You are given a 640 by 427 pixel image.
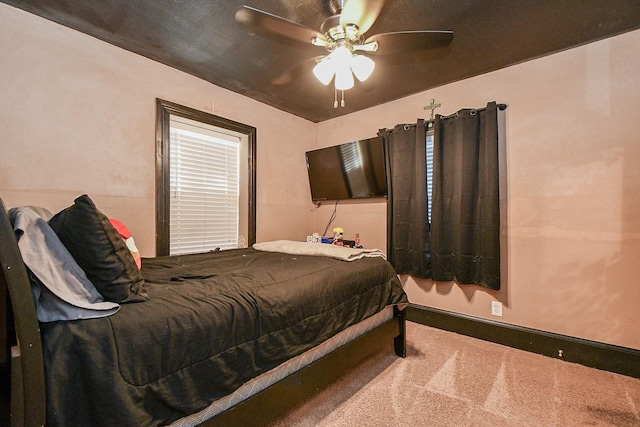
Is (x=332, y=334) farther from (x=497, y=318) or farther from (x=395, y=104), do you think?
(x=395, y=104)

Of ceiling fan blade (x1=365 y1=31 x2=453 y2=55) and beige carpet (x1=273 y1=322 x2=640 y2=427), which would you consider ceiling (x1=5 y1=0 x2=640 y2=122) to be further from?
beige carpet (x1=273 y1=322 x2=640 y2=427)

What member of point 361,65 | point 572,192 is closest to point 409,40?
point 361,65

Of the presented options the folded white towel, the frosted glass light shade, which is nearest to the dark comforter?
the folded white towel

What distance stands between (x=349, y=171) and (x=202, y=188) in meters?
1.70

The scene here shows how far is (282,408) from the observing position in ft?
4.45

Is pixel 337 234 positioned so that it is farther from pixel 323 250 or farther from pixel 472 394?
pixel 472 394

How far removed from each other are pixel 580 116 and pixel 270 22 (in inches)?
95.2

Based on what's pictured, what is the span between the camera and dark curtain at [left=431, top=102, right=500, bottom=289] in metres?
2.44

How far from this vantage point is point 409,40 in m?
1.67

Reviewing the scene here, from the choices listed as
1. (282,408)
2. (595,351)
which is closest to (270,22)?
(282,408)

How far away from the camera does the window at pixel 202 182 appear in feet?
8.14

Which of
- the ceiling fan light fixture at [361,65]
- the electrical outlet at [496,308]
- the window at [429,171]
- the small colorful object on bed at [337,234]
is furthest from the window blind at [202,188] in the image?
the electrical outlet at [496,308]

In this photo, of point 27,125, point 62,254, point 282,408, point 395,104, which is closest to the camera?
point 62,254

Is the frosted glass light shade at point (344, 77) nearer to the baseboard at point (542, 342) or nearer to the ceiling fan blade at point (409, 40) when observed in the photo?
the ceiling fan blade at point (409, 40)
